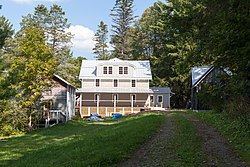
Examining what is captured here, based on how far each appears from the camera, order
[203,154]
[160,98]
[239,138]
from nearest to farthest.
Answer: [203,154], [239,138], [160,98]

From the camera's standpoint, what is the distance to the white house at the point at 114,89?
A: 40188 mm

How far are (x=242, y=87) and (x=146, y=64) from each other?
35614mm

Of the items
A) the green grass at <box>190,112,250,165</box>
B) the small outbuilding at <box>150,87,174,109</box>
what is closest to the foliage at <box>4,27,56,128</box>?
the green grass at <box>190,112,250,165</box>

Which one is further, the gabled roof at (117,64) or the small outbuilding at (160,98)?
the small outbuilding at (160,98)

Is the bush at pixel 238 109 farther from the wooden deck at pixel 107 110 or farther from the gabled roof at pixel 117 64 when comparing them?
the gabled roof at pixel 117 64

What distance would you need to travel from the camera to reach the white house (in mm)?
40188

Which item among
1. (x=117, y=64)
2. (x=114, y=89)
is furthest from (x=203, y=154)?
(x=117, y=64)

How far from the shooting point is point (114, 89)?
40.8 m

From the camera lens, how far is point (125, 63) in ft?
136

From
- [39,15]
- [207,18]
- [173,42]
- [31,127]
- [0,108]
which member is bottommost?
[31,127]

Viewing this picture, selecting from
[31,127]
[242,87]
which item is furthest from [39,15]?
[242,87]

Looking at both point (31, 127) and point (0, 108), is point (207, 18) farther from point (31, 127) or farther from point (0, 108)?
point (31, 127)

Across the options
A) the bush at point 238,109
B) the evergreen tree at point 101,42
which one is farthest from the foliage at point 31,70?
the evergreen tree at point 101,42

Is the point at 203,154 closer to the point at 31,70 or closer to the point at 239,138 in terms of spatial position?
the point at 239,138
